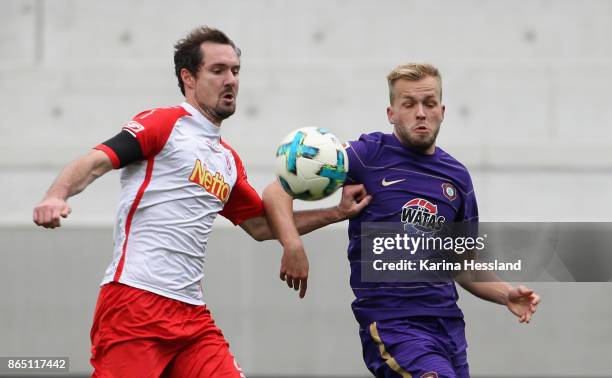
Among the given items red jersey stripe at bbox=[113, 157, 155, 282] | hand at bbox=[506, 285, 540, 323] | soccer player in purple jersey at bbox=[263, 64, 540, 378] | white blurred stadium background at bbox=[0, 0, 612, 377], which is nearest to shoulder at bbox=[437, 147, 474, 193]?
soccer player in purple jersey at bbox=[263, 64, 540, 378]

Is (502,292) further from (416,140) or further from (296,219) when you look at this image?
(296,219)

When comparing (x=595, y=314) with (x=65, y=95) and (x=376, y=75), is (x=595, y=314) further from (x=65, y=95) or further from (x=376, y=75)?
(x=65, y=95)

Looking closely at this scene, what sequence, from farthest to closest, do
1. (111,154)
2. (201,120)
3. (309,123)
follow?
(309,123), (201,120), (111,154)

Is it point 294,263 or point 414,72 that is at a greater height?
point 414,72

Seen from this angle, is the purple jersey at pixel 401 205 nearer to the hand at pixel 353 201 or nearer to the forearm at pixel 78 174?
the hand at pixel 353 201

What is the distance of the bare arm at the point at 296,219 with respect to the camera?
496 cm

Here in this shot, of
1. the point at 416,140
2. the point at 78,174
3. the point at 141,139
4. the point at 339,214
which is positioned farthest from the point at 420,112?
the point at 78,174

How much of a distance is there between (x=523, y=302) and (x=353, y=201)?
96 centimetres

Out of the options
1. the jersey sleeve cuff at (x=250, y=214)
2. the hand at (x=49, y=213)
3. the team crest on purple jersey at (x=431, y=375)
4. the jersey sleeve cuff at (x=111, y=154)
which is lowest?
the team crest on purple jersey at (x=431, y=375)

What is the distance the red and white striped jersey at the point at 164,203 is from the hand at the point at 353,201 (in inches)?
23.9

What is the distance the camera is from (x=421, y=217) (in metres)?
5.11

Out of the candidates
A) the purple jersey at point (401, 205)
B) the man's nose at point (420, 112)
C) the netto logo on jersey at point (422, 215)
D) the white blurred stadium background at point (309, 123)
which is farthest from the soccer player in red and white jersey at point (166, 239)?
the white blurred stadium background at point (309, 123)

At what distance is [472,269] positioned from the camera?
543 centimetres

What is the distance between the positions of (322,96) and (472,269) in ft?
16.6
